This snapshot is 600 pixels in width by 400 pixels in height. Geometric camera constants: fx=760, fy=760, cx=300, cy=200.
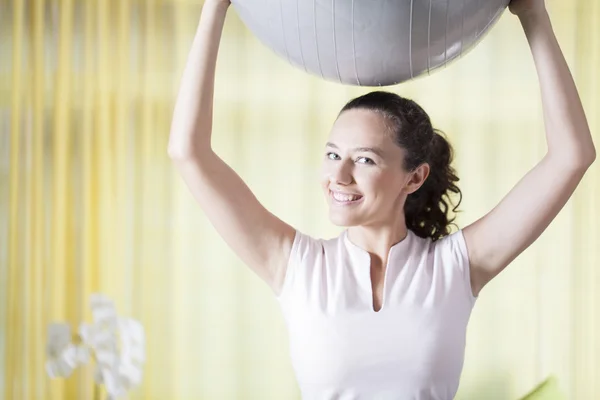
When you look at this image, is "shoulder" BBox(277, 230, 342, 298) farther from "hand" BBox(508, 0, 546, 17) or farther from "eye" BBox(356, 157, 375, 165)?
"hand" BBox(508, 0, 546, 17)

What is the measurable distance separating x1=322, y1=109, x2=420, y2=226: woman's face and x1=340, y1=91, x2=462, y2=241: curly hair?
0.06 ft

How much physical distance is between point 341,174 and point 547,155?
Answer: 331 mm

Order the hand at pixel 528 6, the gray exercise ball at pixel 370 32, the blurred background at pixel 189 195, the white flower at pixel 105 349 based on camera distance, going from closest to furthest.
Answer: the gray exercise ball at pixel 370 32 → the hand at pixel 528 6 → the white flower at pixel 105 349 → the blurred background at pixel 189 195

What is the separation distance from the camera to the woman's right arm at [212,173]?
120cm

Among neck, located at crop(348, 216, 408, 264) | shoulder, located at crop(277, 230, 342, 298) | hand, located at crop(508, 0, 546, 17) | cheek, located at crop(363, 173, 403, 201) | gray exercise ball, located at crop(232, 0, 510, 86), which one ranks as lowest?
shoulder, located at crop(277, 230, 342, 298)

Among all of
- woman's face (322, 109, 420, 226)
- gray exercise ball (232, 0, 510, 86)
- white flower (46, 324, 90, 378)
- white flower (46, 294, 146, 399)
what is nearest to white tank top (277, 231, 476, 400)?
woman's face (322, 109, 420, 226)

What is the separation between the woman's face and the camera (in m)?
1.22

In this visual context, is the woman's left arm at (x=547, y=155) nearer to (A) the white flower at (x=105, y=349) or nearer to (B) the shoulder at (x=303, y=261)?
(B) the shoulder at (x=303, y=261)

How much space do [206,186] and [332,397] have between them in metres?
0.40

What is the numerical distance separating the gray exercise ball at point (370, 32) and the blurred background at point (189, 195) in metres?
1.80

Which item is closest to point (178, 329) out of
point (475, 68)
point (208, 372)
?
point (208, 372)

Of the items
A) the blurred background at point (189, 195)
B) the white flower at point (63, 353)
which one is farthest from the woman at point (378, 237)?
the blurred background at point (189, 195)

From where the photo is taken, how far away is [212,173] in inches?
48.6

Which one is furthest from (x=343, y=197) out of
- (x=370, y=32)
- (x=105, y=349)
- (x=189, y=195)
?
(x=189, y=195)
